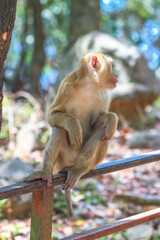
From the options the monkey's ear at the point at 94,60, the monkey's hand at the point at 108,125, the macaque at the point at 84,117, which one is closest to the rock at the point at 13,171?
the macaque at the point at 84,117

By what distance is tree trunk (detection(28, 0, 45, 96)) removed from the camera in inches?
364

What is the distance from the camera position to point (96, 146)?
9.06 feet

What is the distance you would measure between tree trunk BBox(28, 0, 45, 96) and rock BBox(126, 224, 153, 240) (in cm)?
595

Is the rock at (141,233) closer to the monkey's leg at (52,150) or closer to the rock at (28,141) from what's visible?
the monkey's leg at (52,150)

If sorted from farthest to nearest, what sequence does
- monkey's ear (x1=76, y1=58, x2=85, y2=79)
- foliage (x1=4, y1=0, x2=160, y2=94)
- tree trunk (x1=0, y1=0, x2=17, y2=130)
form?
1. foliage (x1=4, y1=0, x2=160, y2=94)
2. monkey's ear (x1=76, y1=58, x2=85, y2=79)
3. tree trunk (x1=0, y1=0, x2=17, y2=130)

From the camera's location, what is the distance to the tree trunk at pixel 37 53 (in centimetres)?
924

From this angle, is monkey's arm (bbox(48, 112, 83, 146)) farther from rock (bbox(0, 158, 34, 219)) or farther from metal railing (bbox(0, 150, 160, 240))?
rock (bbox(0, 158, 34, 219))

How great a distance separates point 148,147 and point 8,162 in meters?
3.41

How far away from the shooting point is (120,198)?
4.68 metres

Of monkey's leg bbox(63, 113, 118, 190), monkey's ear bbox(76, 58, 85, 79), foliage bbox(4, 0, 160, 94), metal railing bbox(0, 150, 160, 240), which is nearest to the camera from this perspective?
metal railing bbox(0, 150, 160, 240)

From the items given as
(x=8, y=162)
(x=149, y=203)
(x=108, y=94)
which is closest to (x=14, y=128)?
(x=8, y=162)

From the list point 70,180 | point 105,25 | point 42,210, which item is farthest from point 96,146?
point 105,25

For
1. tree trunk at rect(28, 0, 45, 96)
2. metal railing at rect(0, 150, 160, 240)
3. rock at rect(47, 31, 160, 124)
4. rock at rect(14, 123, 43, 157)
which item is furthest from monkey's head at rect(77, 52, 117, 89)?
tree trunk at rect(28, 0, 45, 96)

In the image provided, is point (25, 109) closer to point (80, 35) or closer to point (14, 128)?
point (14, 128)
